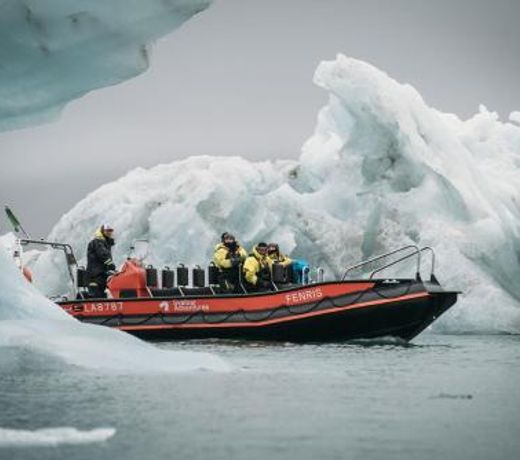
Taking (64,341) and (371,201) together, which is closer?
(64,341)

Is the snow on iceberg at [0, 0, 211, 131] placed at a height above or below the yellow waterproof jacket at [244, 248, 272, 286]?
above

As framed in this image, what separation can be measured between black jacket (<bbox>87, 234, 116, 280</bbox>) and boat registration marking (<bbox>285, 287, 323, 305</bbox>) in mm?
3021

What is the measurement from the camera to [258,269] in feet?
57.7

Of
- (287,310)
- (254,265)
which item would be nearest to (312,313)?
(287,310)

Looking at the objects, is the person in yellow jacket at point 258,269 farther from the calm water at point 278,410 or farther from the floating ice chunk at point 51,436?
the floating ice chunk at point 51,436

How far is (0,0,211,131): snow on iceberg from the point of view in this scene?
1125cm

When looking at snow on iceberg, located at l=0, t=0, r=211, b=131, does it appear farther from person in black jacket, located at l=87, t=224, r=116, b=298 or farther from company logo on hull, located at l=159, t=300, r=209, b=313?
company logo on hull, located at l=159, t=300, r=209, b=313

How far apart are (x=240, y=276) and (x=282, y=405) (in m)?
10.00

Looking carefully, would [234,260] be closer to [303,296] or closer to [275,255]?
[275,255]

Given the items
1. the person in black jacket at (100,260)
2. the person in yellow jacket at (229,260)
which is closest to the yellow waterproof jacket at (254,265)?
the person in yellow jacket at (229,260)

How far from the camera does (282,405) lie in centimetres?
779

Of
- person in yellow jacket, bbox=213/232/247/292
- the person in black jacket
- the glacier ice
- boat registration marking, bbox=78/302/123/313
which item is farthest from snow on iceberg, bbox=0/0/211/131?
the glacier ice

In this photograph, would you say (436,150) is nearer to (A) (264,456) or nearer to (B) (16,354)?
(B) (16,354)

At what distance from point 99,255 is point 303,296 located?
136 inches
